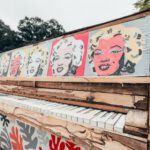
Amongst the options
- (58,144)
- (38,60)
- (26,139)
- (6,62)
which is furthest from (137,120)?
(6,62)

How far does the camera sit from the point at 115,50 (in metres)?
2.08

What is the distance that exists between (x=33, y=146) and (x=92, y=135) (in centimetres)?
185

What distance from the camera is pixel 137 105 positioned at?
164cm

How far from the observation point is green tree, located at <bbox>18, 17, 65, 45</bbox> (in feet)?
58.9

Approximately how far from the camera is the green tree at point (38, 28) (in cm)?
1794

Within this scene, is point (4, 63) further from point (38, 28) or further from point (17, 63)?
point (38, 28)

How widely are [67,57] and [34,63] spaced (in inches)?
32.2

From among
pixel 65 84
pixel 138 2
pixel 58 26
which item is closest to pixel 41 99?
pixel 65 84

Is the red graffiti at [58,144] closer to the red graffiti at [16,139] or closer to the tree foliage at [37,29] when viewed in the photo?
the red graffiti at [16,139]

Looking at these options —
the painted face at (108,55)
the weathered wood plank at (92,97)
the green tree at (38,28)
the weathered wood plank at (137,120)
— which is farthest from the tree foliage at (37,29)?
the weathered wood plank at (137,120)

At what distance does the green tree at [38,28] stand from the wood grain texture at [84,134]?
16.2 metres

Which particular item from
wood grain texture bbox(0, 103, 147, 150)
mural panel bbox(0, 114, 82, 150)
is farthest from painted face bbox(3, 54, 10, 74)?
wood grain texture bbox(0, 103, 147, 150)

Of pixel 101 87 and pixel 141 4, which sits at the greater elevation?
pixel 141 4

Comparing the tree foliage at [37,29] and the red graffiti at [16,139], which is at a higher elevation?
the tree foliage at [37,29]
